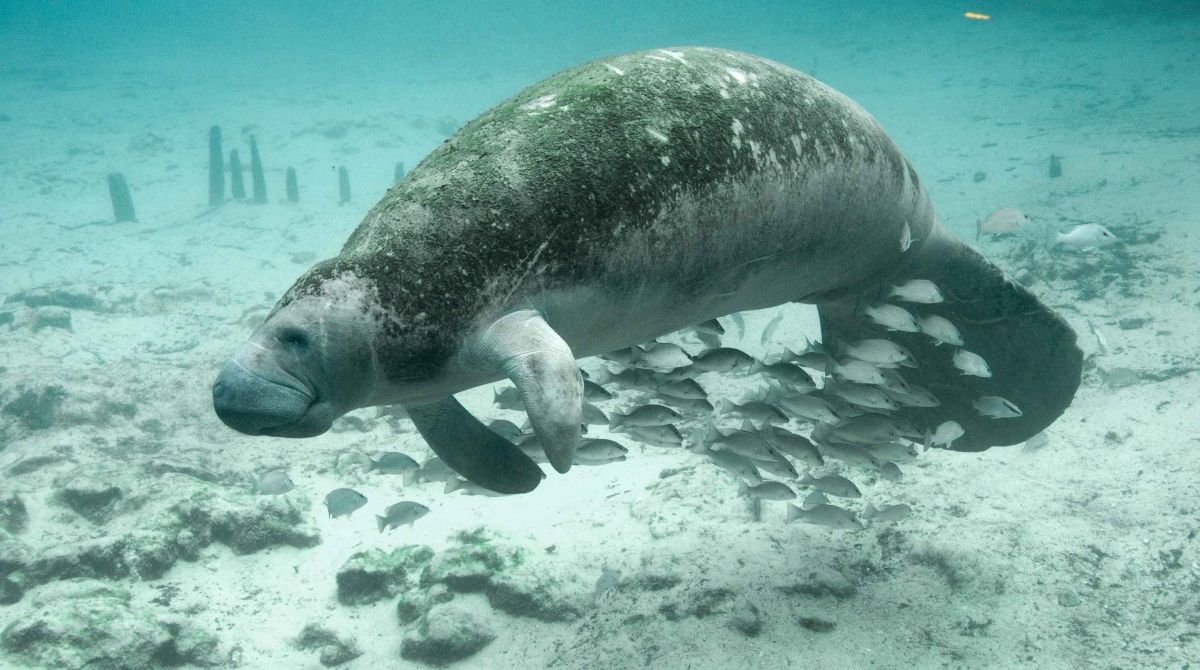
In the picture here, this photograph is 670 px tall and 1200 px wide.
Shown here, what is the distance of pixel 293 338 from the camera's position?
2.35 m

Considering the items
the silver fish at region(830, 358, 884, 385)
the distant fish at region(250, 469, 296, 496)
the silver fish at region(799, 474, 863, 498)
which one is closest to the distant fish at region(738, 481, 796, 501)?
the silver fish at region(799, 474, 863, 498)

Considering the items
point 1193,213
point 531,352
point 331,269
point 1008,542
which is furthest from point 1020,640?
point 1193,213

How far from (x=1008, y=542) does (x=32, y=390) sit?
39.5 ft

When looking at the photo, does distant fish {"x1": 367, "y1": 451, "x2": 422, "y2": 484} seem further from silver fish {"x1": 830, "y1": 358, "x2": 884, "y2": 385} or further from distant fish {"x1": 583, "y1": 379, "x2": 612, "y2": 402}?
silver fish {"x1": 830, "y1": 358, "x2": 884, "y2": 385}

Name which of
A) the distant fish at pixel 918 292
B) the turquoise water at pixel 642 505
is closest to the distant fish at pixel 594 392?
the turquoise water at pixel 642 505

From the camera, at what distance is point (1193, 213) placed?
46.8ft

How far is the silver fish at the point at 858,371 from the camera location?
4840mm

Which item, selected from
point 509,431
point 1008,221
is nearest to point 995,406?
point 509,431

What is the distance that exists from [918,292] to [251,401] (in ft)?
13.4

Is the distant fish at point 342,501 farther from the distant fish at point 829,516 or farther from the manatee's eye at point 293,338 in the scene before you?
the manatee's eye at point 293,338

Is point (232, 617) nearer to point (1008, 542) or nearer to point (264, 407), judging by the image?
point (264, 407)

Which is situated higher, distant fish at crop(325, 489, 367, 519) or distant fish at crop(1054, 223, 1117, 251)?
distant fish at crop(1054, 223, 1117, 251)

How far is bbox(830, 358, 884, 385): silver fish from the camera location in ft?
15.9

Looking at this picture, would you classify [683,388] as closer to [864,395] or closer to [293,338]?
[864,395]
